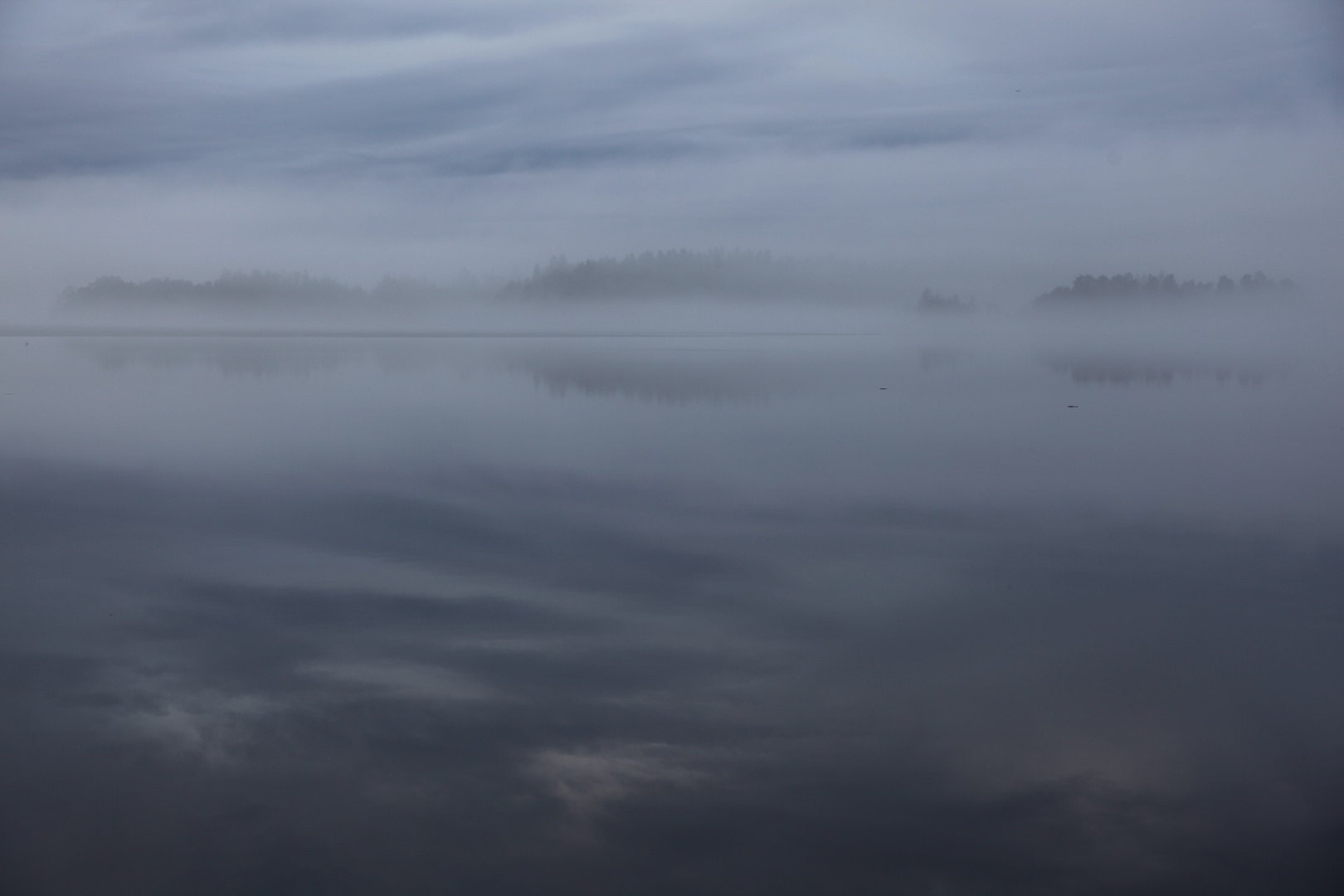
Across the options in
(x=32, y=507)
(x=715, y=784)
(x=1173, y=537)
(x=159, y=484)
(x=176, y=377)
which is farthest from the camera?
(x=176, y=377)

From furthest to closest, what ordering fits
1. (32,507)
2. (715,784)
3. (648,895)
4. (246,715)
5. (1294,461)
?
1. (1294,461)
2. (32,507)
3. (246,715)
4. (715,784)
5. (648,895)

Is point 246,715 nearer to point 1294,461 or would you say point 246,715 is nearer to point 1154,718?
point 1154,718

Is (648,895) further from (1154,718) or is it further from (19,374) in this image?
(19,374)

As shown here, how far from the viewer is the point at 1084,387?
3969cm

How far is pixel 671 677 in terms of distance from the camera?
7961 mm

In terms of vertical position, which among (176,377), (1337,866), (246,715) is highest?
(176,377)

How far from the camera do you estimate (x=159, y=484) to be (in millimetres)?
16906

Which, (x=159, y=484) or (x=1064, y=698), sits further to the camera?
(x=159, y=484)

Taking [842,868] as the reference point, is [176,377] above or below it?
above

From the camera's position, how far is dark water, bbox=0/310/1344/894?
5.62 meters

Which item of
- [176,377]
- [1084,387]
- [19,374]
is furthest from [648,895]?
[19,374]

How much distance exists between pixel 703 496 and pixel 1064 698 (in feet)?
28.0

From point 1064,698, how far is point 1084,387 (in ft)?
114

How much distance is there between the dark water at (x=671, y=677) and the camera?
5617mm
